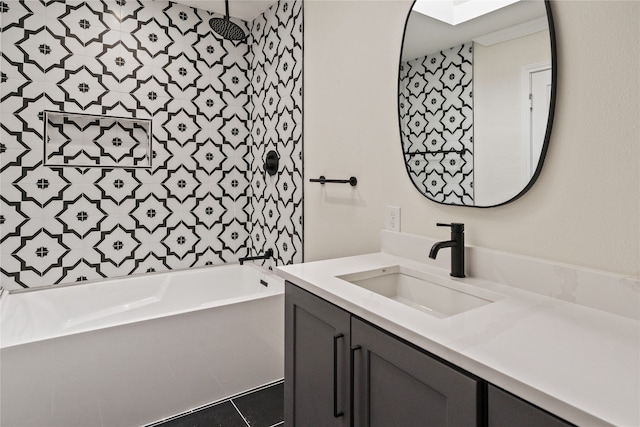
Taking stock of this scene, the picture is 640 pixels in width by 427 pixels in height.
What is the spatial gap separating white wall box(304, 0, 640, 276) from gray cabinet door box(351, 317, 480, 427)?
24.3 inches

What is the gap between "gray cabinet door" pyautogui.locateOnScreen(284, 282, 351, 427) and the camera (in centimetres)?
117

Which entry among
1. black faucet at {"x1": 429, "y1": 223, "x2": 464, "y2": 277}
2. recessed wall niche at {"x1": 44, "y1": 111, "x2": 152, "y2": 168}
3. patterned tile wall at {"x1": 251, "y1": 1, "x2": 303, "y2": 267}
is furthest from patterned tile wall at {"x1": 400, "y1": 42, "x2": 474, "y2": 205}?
recessed wall niche at {"x1": 44, "y1": 111, "x2": 152, "y2": 168}

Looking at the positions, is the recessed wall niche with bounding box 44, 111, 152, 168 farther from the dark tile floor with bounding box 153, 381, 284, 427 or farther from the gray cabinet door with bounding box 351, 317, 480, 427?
the gray cabinet door with bounding box 351, 317, 480, 427

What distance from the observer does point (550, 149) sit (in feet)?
3.95

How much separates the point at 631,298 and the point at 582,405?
0.56 metres

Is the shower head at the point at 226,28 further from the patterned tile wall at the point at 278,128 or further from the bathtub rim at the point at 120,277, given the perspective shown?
the bathtub rim at the point at 120,277

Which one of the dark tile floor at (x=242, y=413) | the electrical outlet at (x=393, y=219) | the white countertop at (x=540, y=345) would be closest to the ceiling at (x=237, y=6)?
the electrical outlet at (x=393, y=219)

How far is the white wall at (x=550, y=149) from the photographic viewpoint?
1040mm

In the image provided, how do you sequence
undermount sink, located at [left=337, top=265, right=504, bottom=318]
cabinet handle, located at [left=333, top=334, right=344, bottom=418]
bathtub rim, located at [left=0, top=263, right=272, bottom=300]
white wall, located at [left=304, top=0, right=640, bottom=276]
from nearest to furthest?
white wall, located at [left=304, top=0, right=640, bottom=276] → cabinet handle, located at [left=333, top=334, right=344, bottom=418] → undermount sink, located at [left=337, top=265, right=504, bottom=318] → bathtub rim, located at [left=0, top=263, right=272, bottom=300]

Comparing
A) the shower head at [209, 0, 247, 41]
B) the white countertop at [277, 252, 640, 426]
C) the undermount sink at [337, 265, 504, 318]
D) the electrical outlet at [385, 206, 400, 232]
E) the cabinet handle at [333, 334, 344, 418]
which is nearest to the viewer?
the white countertop at [277, 252, 640, 426]

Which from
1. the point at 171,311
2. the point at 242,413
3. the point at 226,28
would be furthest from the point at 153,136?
the point at 242,413

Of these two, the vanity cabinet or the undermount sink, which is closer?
the vanity cabinet

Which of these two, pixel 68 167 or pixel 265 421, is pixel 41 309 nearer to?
pixel 68 167

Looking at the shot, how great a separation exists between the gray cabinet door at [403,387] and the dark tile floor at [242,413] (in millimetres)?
1174
